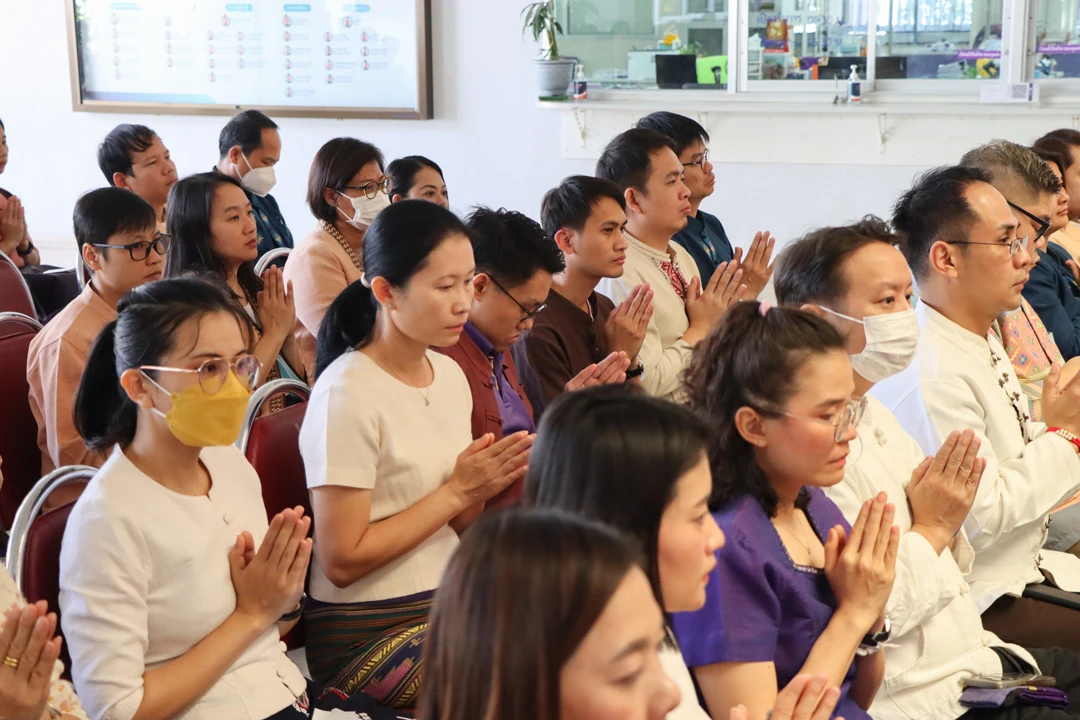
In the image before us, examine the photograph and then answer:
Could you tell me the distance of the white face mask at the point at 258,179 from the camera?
4.66 m

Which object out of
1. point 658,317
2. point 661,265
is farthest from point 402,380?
point 661,265

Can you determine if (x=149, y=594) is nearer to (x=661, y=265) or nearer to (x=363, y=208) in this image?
(x=661, y=265)

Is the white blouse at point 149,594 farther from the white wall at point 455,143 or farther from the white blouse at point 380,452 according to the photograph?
the white wall at point 455,143

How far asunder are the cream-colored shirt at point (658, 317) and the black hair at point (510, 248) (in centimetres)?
66

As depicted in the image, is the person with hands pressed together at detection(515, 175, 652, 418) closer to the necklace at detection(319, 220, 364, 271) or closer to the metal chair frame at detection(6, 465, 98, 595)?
the necklace at detection(319, 220, 364, 271)

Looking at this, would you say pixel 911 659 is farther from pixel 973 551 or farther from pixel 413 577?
pixel 413 577

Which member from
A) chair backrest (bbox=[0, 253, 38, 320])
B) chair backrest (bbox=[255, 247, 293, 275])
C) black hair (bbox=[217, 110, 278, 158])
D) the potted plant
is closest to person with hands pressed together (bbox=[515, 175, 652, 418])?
chair backrest (bbox=[255, 247, 293, 275])

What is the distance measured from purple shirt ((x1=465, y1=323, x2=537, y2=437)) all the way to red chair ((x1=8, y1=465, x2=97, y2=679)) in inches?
39.0

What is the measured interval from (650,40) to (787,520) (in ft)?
14.9

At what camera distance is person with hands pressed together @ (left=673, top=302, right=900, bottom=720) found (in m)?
1.55

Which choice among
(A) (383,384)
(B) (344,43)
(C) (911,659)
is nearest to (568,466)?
(A) (383,384)

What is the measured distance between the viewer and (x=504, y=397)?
2.46m

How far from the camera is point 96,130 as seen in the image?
701cm

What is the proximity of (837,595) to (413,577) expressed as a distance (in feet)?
2.37
